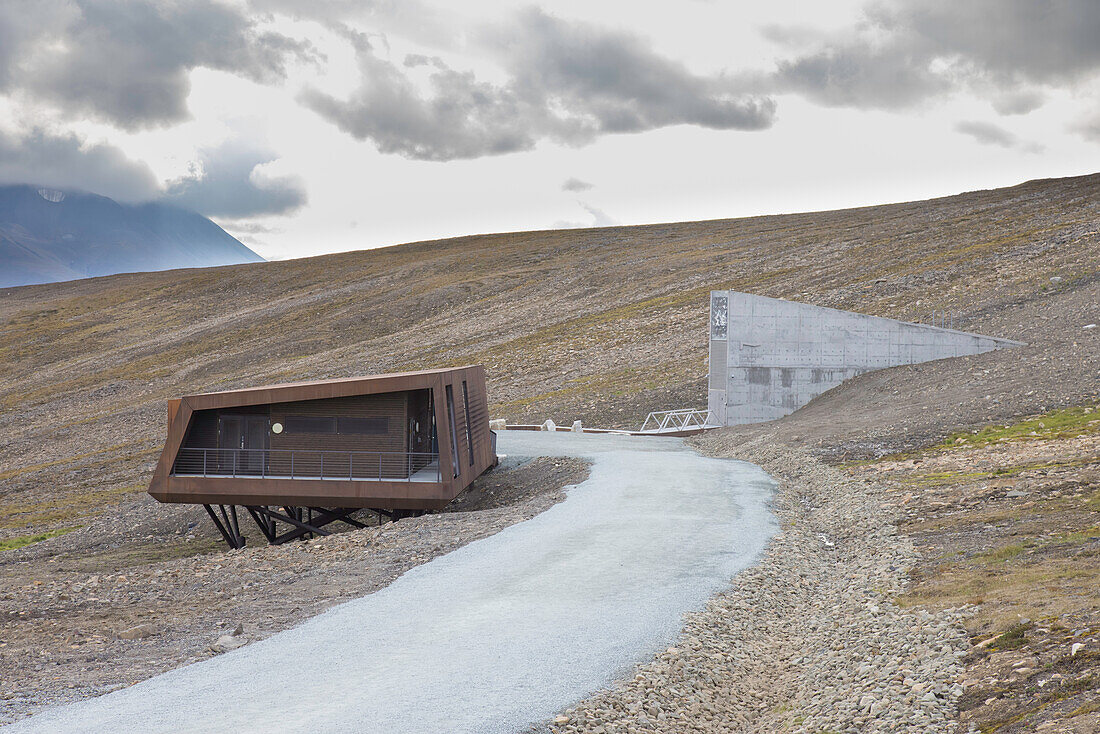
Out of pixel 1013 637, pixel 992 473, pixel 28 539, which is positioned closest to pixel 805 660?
pixel 1013 637

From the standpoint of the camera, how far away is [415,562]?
1451 cm

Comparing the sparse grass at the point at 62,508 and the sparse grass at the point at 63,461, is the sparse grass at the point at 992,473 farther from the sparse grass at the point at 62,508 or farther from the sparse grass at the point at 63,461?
the sparse grass at the point at 63,461

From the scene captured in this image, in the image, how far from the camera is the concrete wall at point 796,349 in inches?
1458

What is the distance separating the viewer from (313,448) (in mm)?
22625

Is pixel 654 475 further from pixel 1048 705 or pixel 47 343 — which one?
pixel 47 343

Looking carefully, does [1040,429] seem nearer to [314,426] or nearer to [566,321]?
[314,426]

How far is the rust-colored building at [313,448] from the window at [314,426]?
3 centimetres

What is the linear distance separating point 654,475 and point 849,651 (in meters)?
13.4

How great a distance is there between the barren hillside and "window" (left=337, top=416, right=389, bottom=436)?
1448cm

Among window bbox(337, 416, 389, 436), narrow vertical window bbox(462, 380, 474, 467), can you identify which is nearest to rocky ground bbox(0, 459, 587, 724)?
narrow vertical window bbox(462, 380, 474, 467)

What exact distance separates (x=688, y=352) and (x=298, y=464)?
39197mm

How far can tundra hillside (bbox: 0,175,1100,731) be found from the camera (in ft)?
46.3

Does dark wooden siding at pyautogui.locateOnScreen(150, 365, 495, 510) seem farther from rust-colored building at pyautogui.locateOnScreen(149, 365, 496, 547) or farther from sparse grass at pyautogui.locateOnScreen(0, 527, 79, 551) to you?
sparse grass at pyautogui.locateOnScreen(0, 527, 79, 551)

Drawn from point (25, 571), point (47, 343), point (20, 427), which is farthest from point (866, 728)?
point (47, 343)
